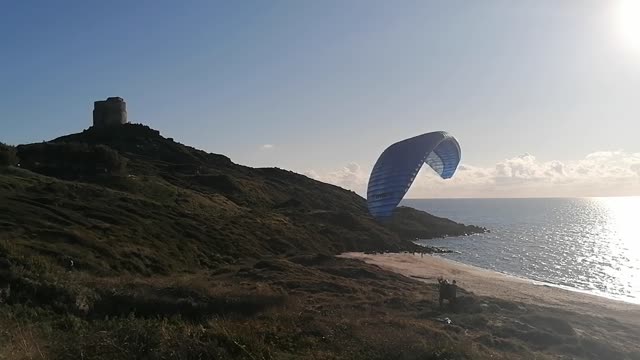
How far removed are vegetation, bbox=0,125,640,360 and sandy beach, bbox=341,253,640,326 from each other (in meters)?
6.63

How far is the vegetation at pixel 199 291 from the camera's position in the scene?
394 inches

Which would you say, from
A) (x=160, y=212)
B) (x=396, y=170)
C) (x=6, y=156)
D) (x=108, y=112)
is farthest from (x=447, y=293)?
(x=108, y=112)

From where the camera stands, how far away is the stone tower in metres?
111

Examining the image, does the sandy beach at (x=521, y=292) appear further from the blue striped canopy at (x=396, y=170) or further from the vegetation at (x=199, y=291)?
the blue striped canopy at (x=396, y=170)

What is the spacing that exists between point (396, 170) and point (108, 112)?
97.3 meters

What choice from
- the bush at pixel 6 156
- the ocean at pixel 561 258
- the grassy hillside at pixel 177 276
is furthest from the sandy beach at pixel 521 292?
the bush at pixel 6 156

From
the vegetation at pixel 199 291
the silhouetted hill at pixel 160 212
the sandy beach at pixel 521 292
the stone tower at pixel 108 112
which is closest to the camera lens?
the vegetation at pixel 199 291

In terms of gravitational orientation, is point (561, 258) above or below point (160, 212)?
below

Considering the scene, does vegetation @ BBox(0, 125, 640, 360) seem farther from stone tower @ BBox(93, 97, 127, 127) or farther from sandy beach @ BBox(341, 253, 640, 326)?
stone tower @ BBox(93, 97, 127, 127)

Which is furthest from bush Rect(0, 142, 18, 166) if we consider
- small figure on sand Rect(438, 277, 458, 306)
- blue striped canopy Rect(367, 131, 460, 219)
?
small figure on sand Rect(438, 277, 458, 306)

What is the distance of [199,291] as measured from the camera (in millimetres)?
18172

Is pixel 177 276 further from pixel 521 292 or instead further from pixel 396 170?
pixel 521 292

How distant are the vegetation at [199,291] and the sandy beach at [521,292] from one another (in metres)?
6.63

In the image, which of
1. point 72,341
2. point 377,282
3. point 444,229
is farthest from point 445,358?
point 444,229
